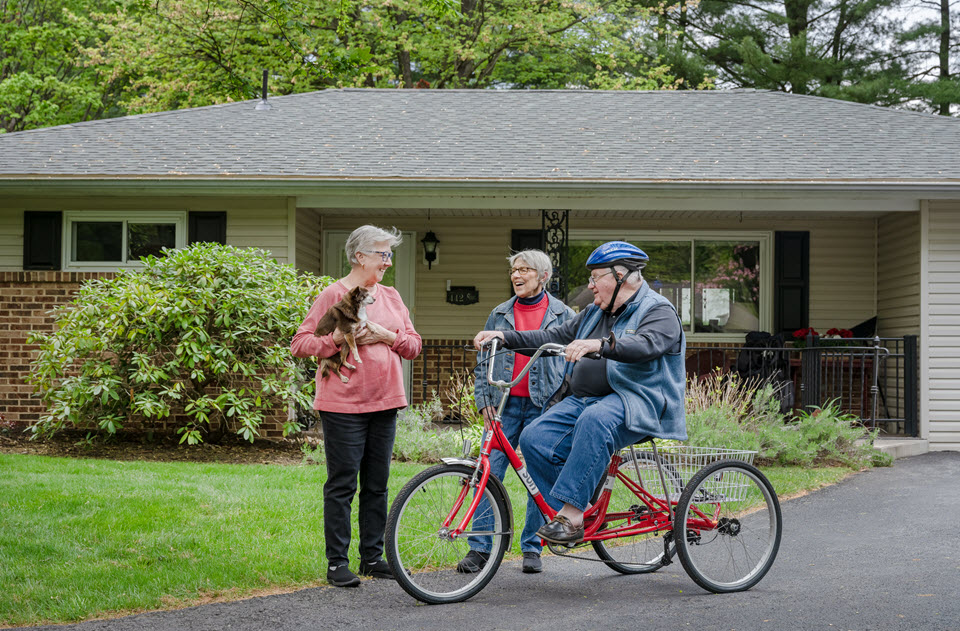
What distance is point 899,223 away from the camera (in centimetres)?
1163

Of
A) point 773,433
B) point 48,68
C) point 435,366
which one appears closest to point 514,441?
point 773,433

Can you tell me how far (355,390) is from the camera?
4.67m

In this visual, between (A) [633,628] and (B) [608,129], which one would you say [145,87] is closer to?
(B) [608,129]

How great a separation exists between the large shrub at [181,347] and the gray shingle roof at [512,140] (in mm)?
1615

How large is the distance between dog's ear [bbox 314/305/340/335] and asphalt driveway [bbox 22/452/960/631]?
1.25 m

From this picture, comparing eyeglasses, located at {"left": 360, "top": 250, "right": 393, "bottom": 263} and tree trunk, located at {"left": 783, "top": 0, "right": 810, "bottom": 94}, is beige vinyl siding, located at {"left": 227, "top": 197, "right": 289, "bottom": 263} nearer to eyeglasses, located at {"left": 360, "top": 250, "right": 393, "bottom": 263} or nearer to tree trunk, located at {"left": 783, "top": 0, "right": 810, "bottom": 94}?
eyeglasses, located at {"left": 360, "top": 250, "right": 393, "bottom": 263}

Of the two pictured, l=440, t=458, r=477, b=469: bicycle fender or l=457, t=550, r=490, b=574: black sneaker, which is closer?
l=440, t=458, r=477, b=469: bicycle fender

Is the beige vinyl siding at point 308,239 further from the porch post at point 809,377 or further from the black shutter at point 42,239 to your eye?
the porch post at point 809,377

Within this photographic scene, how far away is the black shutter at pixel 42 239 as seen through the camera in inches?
433

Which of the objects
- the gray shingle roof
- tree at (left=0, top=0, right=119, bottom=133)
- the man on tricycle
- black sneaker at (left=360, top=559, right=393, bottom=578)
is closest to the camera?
the man on tricycle

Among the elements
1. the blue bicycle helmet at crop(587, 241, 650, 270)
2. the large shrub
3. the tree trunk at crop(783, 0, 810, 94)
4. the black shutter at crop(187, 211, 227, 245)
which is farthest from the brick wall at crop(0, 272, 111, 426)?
the tree trunk at crop(783, 0, 810, 94)

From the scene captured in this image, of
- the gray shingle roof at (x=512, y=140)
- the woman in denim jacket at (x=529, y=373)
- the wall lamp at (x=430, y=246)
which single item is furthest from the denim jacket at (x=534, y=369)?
the wall lamp at (x=430, y=246)

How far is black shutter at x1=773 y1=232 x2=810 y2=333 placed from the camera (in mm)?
12391

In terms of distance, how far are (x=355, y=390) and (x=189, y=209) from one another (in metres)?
7.11
